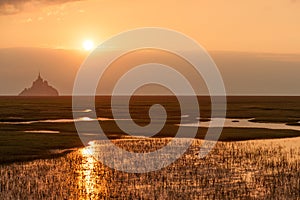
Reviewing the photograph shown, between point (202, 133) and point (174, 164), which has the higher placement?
point (202, 133)

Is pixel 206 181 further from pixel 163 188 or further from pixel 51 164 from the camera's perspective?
pixel 51 164

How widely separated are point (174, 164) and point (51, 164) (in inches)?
339

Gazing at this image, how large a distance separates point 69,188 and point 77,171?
4.66 m

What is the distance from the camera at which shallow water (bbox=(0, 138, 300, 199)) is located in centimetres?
2042

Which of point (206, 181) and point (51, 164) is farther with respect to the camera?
point (51, 164)

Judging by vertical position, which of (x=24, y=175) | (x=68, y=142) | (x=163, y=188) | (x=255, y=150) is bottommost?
(x=163, y=188)

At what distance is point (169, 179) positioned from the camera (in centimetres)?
2391

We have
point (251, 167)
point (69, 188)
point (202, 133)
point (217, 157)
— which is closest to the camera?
point (69, 188)

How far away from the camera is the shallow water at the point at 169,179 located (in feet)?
67.0

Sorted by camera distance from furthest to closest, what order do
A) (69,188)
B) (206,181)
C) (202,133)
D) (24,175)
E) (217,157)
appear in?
(202,133), (217,157), (24,175), (206,181), (69,188)

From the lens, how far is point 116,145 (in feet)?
130

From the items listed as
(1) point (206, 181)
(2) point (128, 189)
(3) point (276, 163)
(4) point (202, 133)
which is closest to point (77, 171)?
(2) point (128, 189)

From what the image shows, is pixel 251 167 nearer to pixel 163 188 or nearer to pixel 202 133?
pixel 163 188

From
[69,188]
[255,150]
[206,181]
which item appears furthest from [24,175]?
[255,150]
